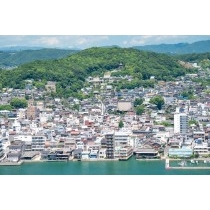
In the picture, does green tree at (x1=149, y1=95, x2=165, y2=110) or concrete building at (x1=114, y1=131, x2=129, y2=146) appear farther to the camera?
green tree at (x1=149, y1=95, x2=165, y2=110)

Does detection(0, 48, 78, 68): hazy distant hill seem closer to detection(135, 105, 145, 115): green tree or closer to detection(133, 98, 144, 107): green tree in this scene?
detection(133, 98, 144, 107): green tree

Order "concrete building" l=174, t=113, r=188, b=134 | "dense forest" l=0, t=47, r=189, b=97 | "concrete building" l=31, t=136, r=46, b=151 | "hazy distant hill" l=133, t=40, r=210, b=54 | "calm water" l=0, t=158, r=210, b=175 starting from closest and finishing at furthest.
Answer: "calm water" l=0, t=158, r=210, b=175 → "concrete building" l=31, t=136, r=46, b=151 → "concrete building" l=174, t=113, r=188, b=134 → "hazy distant hill" l=133, t=40, r=210, b=54 → "dense forest" l=0, t=47, r=189, b=97

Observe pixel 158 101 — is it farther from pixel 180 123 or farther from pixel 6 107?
pixel 6 107

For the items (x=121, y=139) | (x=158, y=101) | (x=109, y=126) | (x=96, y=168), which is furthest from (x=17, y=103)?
(x=96, y=168)

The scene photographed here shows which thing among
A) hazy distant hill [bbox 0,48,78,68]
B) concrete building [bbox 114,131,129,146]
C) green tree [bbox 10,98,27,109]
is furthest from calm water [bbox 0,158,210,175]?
hazy distant hill [bbox 0,48,78,68]

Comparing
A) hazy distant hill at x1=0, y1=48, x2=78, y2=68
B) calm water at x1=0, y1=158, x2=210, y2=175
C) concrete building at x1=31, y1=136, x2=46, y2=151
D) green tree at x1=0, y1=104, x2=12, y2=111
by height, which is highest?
→ hazy distant hill at x1=0, y1=48, x2=78, y2=68

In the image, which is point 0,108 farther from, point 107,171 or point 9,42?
point 107,171

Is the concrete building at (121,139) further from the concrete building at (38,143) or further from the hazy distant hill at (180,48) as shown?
the hazy distant hill at (180,48)
